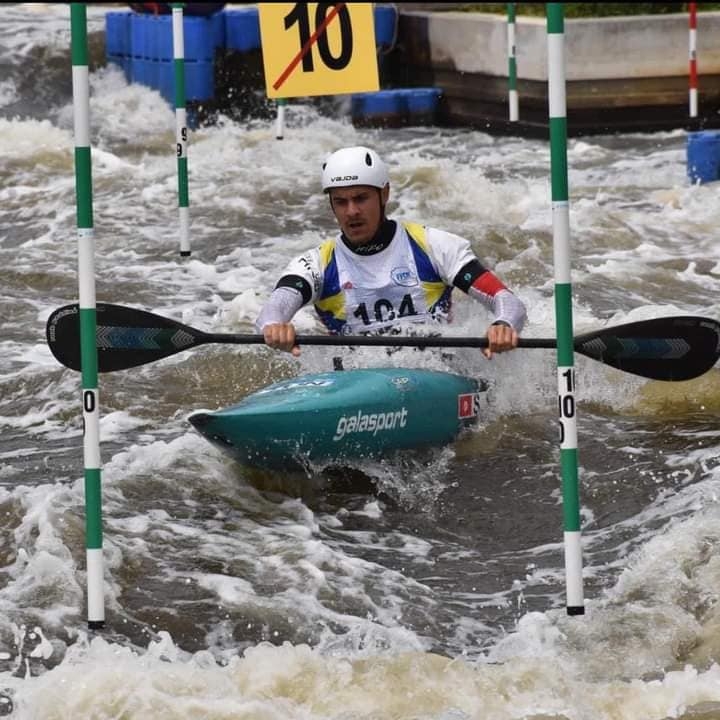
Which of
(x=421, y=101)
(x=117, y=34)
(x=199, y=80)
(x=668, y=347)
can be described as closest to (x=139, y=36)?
(x=117, y=34)

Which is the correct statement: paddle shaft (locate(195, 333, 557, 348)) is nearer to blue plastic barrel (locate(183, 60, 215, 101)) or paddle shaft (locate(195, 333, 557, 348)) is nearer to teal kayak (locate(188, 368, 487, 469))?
teal kayak (locate(188, 368, 487, 469))

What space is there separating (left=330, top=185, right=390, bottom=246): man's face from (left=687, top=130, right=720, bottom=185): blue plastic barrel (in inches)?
214

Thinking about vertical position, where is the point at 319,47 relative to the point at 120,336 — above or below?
above

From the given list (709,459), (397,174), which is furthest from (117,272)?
(709,459)

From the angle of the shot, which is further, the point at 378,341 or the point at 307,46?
the point at 307,46

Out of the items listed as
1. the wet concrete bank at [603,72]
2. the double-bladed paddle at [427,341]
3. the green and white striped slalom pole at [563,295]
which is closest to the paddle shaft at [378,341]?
the double-bladed paddle at [427,341]

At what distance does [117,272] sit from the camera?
9398 millimetres

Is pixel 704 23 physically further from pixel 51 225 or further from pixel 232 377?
pixel 232 377

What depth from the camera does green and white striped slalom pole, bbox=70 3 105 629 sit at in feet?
13.9

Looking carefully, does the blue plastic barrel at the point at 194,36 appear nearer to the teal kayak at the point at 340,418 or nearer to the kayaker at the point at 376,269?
the kayaker at the point at 376,269

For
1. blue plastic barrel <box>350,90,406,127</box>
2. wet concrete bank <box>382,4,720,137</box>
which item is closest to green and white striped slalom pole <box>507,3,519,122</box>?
wet concrete bank <box>382,4,720,137</box>

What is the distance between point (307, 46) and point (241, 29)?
249 inches

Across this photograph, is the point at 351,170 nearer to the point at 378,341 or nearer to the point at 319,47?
the point at 378,341

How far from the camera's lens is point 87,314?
14.3 feet
